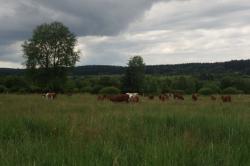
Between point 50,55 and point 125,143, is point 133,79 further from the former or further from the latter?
point 125,143

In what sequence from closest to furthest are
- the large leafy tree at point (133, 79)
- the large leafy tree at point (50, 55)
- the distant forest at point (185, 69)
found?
1. the large leafy tree at point (50, 55)
2. the large leafy tree at point (133, 79)
3. the distant forest at point (185, 69)

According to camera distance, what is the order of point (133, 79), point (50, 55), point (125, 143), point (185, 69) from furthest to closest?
point (185, 69) → point (133, 79) → point (50, 55) → point (125, 143)

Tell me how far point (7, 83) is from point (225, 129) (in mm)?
91685

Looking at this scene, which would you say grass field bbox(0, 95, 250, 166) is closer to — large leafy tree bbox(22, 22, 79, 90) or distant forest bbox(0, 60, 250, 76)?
large leafy tree bbox(22, 22, 79, 90)

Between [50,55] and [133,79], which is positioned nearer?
[50,55]

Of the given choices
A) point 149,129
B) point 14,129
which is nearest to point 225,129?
point 149,129

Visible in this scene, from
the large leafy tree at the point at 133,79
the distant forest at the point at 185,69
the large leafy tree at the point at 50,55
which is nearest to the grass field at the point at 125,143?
the large leafy tree at the point at 50,55

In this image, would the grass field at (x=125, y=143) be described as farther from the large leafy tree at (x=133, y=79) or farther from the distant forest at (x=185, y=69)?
the distant forest at (x=185, y=69)

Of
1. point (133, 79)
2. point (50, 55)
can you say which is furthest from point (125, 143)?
point (133, 79)

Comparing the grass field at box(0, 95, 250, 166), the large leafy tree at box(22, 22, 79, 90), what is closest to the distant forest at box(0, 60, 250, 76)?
the large leafy tree at box(22, 22, 79, 90)

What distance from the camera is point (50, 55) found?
65438mm

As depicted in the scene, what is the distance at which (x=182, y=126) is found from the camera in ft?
29.2

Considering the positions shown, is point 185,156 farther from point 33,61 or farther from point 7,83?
point 7,83

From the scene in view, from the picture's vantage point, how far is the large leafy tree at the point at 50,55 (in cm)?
6500
